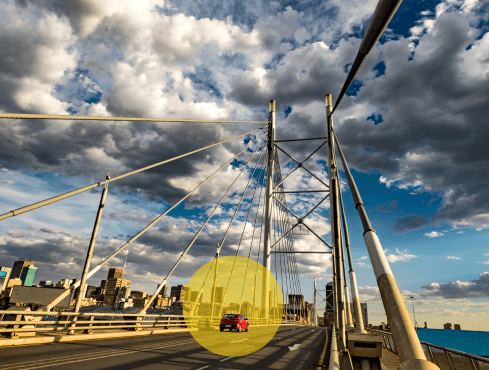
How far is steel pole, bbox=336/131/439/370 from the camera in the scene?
273 centimetres

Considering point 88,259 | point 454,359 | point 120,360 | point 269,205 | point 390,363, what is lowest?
point 390,363

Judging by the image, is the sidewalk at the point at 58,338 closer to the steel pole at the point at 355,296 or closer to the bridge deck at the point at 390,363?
the steel pole at the point at 355,296

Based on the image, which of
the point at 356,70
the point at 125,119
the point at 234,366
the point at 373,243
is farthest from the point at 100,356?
the point at 356,70

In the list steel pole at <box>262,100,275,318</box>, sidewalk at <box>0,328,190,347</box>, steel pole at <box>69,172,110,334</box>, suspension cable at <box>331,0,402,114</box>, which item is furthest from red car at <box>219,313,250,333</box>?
suspension cable at <box>331,0,402,114</box>

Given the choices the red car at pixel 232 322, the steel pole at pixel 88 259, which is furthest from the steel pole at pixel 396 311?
the red car at pixel 232 322

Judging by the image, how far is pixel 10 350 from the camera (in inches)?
399

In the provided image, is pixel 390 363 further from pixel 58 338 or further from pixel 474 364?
pixel 58 338

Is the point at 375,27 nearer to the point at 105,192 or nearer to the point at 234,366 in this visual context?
the point at 234,366

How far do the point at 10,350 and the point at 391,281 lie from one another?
12243mm

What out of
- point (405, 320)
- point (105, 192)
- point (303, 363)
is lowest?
point (303, 363)

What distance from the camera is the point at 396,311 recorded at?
3.28 m

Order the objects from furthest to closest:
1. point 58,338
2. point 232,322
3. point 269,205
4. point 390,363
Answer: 1. point 269,205
2. point 232,322
3. point 390,363
4. point 58,338

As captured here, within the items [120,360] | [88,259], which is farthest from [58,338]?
[120,360]

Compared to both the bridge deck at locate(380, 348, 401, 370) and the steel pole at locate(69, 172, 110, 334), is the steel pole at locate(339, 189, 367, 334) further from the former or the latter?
the steel pole at locate(69, 172, 110, 334)
